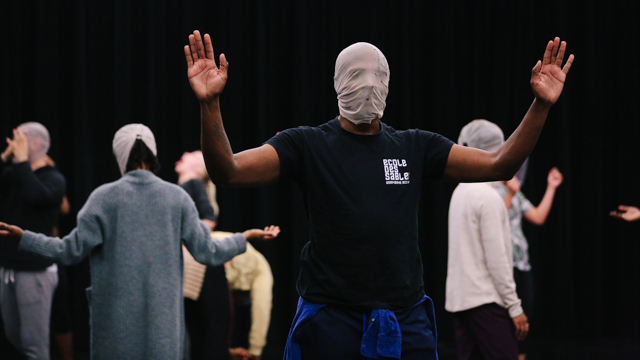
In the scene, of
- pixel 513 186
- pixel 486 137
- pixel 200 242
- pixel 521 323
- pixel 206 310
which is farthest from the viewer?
pixel 206 310

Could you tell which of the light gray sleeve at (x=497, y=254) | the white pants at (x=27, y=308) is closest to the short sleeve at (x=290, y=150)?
the light gray sleeve at (x=497, y=254)

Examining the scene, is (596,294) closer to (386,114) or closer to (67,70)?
(386,114)

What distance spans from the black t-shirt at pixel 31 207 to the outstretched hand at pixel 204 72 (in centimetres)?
213

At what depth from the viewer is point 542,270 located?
552 cm

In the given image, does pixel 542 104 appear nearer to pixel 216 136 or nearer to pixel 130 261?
pixel 216 136

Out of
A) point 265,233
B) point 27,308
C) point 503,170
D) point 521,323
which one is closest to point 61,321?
point 27,308

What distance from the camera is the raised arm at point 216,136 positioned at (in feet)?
4.27

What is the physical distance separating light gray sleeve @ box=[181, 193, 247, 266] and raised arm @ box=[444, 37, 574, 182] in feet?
3.89

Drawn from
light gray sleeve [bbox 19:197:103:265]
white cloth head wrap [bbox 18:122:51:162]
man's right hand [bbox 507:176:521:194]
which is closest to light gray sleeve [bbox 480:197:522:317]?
man's right hand [bbox 507:176:521:194]

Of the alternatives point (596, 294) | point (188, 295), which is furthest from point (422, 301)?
point (596, 294)

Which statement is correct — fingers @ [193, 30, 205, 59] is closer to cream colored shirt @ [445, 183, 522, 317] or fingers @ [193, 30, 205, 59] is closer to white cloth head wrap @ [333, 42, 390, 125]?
white cloth head wrap @ [333, 42, 390, 125]

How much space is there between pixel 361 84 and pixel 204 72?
377mm

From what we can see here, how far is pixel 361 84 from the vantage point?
1487mm

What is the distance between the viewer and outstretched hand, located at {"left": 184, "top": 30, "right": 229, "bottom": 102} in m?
1.31
